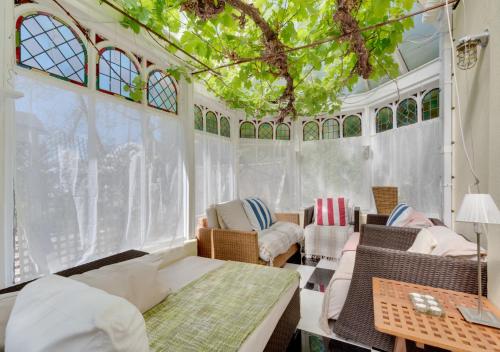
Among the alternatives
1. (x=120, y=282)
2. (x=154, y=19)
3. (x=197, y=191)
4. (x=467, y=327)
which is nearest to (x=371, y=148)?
(x=197, y=191)

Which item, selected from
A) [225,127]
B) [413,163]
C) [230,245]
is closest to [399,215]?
[413,163]

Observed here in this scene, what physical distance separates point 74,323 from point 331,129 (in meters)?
4.31

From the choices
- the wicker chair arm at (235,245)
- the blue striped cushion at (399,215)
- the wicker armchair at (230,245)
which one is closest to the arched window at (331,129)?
the blue striped cushion at (399,215)

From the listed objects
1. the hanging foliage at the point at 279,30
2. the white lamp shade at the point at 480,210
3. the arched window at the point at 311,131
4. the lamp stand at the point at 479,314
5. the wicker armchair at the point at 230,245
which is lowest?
the wicker armchair at the point at 230,245

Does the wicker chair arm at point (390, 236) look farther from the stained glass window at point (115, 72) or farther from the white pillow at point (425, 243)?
the stained glass window at point (115, 72)

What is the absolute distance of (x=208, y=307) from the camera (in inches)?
52.2

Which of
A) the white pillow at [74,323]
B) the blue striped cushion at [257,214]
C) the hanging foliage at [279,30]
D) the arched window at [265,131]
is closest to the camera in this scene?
the white pillow at [74,323]

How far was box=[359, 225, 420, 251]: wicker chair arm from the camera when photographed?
191 centimetres

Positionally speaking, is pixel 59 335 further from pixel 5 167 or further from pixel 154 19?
pixel 154 19

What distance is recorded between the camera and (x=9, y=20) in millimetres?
1396

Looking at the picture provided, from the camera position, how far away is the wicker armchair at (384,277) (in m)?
1.30

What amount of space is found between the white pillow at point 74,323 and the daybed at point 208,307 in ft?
1.05

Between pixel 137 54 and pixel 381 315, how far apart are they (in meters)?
2.84

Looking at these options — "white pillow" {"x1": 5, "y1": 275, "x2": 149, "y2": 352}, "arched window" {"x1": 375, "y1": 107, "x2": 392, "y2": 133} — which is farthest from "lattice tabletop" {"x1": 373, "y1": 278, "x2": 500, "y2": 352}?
"arched window" {"x1": 375, "y1": 107, "x2": 392, "y2": 133}
